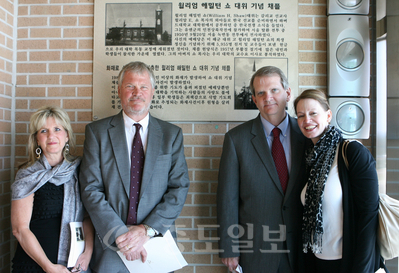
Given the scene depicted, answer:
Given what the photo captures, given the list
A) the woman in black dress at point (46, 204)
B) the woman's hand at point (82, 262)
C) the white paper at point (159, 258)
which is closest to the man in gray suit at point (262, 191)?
the white paper at point (159, 258)

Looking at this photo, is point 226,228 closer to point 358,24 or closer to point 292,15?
point 292,15

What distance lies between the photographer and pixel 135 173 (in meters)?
1.78

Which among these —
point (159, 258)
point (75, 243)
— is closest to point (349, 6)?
point (159, 258)

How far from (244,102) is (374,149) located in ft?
3.85

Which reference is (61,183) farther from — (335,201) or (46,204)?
(335,201)

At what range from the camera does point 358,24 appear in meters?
2.18

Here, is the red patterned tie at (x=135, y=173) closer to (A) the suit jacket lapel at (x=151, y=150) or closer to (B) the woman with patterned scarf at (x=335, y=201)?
(A) the suit jacket lapel at (x=151, y=150)

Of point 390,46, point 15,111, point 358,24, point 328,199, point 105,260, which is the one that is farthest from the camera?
point 15,111

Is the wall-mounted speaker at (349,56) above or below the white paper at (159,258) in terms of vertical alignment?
above

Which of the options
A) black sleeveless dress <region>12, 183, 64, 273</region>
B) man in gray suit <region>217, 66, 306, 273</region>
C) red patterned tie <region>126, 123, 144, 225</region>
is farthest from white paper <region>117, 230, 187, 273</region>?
black sleeveless dress <region>12, 183, 64, 273</region>

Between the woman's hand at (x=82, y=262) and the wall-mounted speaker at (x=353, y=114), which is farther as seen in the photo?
the wall-mounted speaker at (x=353, y=114)

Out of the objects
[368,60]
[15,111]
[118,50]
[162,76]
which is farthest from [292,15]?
[15,111]

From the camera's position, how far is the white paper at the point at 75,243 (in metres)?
1.69

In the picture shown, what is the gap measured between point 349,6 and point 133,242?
8.24 feet
